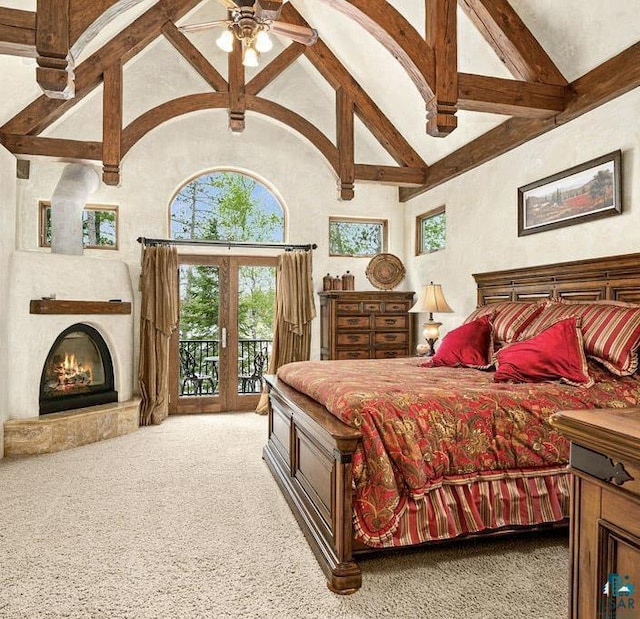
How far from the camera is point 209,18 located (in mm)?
5879

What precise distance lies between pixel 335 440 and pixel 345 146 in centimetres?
417

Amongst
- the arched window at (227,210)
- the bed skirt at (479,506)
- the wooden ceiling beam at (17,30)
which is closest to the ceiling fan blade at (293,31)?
the wooden ceiling beam at (17,30)

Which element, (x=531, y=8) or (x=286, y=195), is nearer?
(x=531, y=8)

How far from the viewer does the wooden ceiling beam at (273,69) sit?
539 centimetres

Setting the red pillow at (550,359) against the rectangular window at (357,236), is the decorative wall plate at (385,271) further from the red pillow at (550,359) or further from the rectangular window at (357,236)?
the red pillow at (550,359)

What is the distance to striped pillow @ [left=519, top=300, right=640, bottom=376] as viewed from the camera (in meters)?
2.77

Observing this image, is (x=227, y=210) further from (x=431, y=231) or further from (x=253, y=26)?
(x=253, y=26)

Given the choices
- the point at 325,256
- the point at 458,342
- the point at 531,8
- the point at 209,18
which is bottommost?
the point at 458,342

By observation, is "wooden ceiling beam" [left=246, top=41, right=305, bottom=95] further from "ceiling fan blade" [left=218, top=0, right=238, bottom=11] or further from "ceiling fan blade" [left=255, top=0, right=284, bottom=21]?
"ceiling fan blade" [left=255, top=0, right=284, bottom=21]

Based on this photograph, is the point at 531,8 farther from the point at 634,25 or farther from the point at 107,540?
the point at 107,540

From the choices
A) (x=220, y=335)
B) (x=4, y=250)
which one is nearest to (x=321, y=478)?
(x=4, y=250)

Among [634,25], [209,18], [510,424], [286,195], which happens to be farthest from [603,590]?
[209,18]

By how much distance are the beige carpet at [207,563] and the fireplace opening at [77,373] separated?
111 centimetres

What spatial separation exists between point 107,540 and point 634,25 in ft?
14.6
